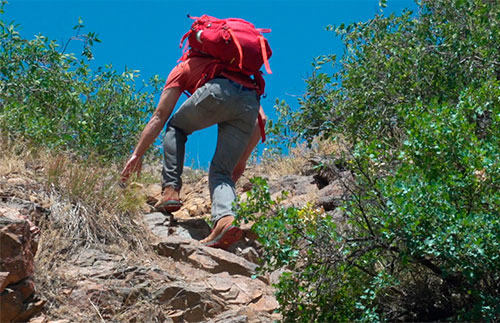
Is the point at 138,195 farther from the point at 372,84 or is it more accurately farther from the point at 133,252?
the point at 372,84

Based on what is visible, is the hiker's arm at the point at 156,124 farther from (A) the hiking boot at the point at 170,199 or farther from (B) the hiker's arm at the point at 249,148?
(B) the hiker's arm at the point at 249,148

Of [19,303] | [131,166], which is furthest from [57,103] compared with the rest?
[19,303]

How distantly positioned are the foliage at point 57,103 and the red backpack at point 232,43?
4.86 ft

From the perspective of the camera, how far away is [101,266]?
6.00m

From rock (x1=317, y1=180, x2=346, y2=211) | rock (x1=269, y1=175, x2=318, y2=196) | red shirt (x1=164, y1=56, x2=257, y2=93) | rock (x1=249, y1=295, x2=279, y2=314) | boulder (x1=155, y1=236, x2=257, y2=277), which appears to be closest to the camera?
rock (x1=249, y1=295, x2=279, y2=314)

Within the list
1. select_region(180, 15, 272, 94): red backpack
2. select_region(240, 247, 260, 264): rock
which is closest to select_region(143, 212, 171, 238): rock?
select_region(240, 247, 260, 264): rock

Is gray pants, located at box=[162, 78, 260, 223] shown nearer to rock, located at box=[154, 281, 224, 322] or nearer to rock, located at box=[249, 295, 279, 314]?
rock, located at box=[249, 295, 279, 314]

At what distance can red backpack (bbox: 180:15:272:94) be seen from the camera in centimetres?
749

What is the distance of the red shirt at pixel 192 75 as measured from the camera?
770 centimetres

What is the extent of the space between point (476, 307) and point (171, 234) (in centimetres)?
328

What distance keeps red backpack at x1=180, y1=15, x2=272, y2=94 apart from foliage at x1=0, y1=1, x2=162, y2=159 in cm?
148

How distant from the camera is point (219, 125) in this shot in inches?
307

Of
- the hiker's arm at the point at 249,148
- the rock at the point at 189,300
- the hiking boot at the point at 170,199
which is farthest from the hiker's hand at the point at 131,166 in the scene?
the rock at the point at 189,300

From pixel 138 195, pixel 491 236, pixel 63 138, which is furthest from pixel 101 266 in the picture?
pixel 491 236
